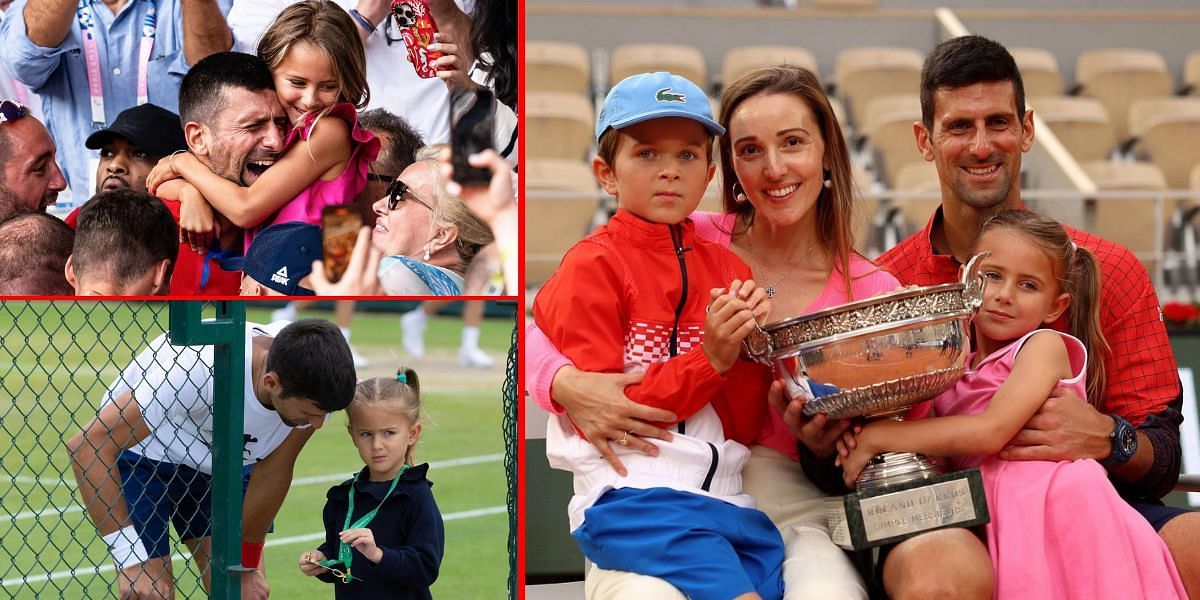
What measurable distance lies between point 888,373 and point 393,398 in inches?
50.3

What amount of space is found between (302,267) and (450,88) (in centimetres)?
41

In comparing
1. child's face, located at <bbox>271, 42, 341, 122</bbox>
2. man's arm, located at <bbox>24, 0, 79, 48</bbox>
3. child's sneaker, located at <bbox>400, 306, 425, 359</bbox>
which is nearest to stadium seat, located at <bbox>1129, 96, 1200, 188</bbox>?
child's sneaker, located at <bbox>400, 306, 425, 359</bbox>

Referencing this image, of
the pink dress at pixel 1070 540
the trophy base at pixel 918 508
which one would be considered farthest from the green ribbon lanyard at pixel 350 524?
the pink dress at pixel 1070 540

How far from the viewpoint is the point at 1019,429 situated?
2.39 metres

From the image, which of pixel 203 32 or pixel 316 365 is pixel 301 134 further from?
pixel 316 365

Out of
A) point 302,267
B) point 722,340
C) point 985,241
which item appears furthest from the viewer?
point 985,241

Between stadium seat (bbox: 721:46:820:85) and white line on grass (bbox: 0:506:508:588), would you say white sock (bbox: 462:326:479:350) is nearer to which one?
stadium seat (bbox: 721:46:820:85)

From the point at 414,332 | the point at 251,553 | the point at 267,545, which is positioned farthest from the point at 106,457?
the point at 414,332

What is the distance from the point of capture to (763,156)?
2.58m

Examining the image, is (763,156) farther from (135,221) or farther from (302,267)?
(135,221)

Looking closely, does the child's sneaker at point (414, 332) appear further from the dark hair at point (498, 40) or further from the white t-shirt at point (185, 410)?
the dark hair at point (498, 40)

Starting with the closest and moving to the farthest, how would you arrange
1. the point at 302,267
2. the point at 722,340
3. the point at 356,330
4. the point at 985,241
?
the point at 722,340, the point at 302,267, the point at 985,241, the point at 356,330

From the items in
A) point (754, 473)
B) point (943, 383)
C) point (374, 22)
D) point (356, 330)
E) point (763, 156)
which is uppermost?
point (374, 22)

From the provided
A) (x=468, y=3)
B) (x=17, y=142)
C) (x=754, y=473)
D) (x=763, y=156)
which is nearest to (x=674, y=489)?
(x=754, y=473)
